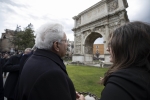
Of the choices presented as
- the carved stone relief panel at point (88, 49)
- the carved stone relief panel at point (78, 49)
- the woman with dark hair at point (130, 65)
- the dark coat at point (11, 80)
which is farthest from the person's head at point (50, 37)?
the carved stone relief panel at point (78, 49)

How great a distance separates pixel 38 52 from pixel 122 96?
1.13 m

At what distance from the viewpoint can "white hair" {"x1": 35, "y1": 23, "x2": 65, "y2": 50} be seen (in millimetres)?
1452

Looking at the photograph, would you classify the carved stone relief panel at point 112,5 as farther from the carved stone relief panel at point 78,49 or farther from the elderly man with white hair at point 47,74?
the elderly man with white hair at point 47,74

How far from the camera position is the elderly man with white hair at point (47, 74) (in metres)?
1.13

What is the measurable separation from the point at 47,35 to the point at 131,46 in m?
1.02

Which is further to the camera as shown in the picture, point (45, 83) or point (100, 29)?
point (100, 29)

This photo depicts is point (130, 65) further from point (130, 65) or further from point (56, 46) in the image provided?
point (56, 46)

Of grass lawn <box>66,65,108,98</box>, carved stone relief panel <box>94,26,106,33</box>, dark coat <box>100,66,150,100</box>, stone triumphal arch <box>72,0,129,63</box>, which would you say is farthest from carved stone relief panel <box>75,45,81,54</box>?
dark coat <box>100,66,150,100</box>

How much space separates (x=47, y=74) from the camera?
116 centimetres

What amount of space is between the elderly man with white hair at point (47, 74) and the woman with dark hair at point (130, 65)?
0.47 meters

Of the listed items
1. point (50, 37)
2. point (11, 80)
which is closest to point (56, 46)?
point (50, 37)

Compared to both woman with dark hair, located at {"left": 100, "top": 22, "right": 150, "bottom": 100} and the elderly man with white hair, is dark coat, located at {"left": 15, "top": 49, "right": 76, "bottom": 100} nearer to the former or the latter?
the elderly man with white hair

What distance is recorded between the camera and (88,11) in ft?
67.7

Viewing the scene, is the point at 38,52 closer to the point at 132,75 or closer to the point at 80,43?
the point at 132,75
